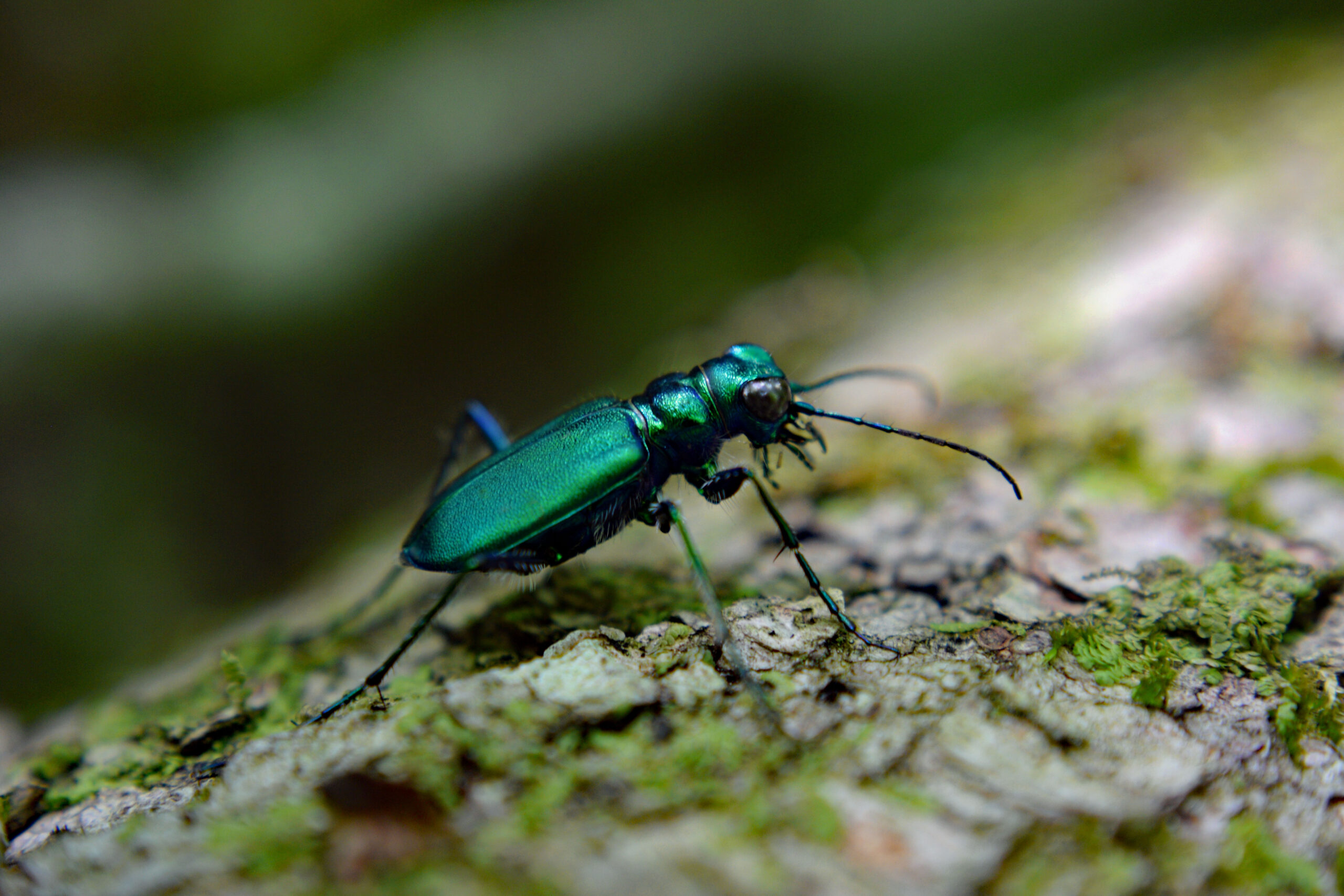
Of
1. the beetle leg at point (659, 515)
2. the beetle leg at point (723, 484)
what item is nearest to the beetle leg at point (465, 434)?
the beetle leg at point (659, 515)

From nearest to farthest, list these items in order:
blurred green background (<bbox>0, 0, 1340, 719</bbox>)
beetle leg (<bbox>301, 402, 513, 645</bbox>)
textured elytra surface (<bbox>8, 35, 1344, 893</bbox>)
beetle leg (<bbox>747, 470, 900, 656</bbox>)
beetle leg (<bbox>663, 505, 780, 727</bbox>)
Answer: textured elytra surface (<bbox>8, 35, 1344, 893</bbox>)
beetle leg (<bbox>663, 505, 780, 727</bbox>)
beetle leg (<bbox>747, 470, 900, 656</bbox>)
beetle leg (<bbox>301, 402, 513, 645</bbox>)
blurred green background (<bbox>0, 0, 1340, 719</bbox>)

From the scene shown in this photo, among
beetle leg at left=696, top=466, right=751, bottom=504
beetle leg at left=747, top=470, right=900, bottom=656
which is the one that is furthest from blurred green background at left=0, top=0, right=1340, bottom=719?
beetle leg at left=747, top=470, right=900, bottom=656

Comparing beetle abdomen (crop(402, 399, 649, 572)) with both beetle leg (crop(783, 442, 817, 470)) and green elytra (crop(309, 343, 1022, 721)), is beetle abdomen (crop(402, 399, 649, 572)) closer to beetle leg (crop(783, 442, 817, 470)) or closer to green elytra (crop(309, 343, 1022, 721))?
green elytra (crop(309, 343, 1022, 721))

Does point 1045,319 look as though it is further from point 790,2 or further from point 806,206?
point 790,2

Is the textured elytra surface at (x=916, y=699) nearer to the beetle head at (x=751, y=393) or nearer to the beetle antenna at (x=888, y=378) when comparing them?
the beetle antenna at (x=888, y=378)

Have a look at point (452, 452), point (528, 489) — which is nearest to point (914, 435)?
point (528, 489)

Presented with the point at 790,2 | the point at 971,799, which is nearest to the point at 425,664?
the point at 971,799
